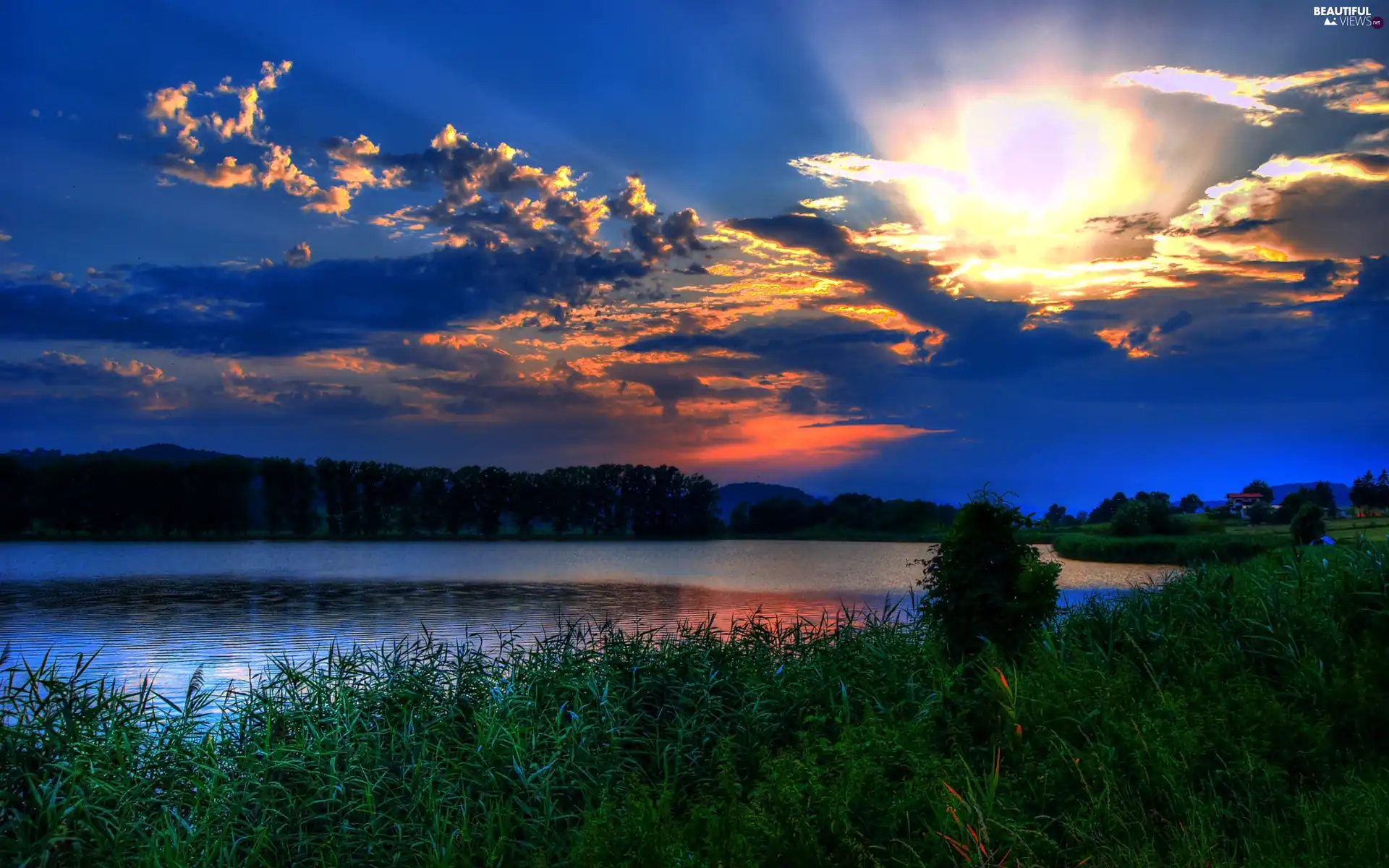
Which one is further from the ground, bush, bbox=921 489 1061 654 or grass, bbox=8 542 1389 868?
bush, bbox=921 489 1061 654

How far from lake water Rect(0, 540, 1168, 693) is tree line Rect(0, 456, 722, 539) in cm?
1890

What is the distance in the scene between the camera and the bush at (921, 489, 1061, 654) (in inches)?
360

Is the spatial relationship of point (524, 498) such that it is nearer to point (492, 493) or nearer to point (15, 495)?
point (492, 493)

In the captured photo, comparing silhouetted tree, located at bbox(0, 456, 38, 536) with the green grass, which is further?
silhouetted tree, located at bbox(0, 456, 38, 536)

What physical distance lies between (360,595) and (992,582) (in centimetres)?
3312

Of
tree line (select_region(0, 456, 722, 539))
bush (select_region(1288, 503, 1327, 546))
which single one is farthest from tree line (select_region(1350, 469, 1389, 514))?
tree line (select_region(0, 456, 722, 539))

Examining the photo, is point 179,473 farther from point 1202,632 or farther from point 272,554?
point 1202,632

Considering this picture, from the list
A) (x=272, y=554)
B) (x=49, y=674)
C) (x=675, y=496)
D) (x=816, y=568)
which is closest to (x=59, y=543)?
(x=272, y=554)

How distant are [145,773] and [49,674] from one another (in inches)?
76.9

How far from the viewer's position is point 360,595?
37312 mm

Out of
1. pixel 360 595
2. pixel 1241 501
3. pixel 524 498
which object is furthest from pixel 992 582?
pixel 1241 501

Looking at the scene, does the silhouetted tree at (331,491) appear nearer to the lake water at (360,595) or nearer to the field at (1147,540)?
the lake water at (360,595)

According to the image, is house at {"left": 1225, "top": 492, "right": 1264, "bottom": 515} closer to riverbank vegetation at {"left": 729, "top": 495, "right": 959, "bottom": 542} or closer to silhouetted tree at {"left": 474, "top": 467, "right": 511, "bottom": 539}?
riverbank vegetation at {"left": 729, "top": 495, "right": 959, "bottom": 542}

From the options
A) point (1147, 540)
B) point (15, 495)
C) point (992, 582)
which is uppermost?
point (15, 495)
